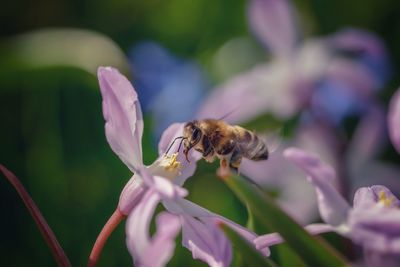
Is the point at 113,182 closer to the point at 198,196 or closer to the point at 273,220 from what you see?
the point at 198,196

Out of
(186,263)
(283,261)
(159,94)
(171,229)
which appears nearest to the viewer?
(171,229)

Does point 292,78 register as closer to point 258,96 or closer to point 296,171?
point 258,96

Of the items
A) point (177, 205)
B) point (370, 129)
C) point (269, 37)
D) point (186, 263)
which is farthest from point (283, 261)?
point (269, 37)

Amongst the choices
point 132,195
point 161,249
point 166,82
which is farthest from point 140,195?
point 166,82

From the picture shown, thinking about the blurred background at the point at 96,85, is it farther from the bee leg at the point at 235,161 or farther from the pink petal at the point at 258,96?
the bee leg at the point at 235,161

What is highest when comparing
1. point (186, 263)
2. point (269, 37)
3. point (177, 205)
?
point (177, 205)

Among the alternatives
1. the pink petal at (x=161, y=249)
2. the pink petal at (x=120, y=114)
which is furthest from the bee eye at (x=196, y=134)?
the pink petal at (x=161, y=249)

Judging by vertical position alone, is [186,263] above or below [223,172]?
below
